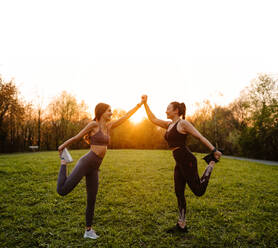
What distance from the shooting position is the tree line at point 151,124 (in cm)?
2423

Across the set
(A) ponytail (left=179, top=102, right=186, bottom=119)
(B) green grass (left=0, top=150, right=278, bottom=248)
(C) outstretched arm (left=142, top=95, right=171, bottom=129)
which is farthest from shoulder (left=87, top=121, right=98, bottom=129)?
(B) green grass (left=0, top=150, right=278, bottom=248)

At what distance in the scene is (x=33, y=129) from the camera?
36750mm

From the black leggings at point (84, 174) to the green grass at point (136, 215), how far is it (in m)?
1.07

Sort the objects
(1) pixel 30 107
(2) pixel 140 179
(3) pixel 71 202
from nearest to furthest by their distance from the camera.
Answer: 1. (3) pixel 71 202
2. (2) pixel 140 179
3. (1) pixel 30 107

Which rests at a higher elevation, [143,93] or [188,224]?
[143,93]

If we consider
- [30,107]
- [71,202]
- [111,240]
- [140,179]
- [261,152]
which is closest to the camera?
[111,240]

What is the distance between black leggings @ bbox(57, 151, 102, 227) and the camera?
377cm

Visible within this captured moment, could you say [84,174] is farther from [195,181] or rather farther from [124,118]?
[195,181]

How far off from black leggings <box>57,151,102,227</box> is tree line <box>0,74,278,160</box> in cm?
1938

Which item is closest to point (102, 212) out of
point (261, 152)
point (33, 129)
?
point (261, 152)

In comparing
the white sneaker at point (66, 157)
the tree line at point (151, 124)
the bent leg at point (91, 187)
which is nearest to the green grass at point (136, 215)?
the bent leg at point (91, 187)

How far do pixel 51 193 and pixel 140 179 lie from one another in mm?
A: 4425

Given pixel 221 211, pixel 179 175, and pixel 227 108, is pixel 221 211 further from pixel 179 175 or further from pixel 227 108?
pixel 227 108

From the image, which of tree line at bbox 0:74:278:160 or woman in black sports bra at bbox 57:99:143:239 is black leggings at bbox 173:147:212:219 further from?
tree line at bbox 0:74:278:160
